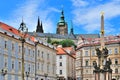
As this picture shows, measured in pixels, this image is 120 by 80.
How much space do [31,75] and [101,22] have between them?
1471 cm

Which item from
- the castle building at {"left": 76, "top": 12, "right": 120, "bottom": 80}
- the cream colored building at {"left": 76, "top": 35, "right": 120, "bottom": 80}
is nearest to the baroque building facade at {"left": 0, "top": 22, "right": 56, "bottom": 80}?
the castle building at {"left": 76, "top": 12, "right": 120, "bottom": 80}

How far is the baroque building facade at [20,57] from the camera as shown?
4928 centimetres

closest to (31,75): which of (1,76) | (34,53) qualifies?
(34,53)

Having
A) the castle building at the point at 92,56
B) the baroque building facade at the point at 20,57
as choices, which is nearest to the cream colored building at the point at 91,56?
the castle building at the point at 92,56

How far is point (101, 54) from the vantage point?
5194 cm

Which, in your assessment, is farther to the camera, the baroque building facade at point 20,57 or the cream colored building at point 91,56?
the cream colored building at point 91,56

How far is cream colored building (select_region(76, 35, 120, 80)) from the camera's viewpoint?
81.8m

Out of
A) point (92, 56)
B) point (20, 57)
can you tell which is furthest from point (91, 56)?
point (20, 57)

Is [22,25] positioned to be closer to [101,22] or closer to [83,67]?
[101,22]

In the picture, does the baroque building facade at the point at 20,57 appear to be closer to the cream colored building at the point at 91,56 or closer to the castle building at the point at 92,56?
the castle building at the point at 92,56

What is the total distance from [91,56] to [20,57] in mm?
33961

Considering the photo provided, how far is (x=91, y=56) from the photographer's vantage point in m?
86.1

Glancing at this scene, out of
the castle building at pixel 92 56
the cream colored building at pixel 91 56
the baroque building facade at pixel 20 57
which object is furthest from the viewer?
the cream colored building at pixel 91 56

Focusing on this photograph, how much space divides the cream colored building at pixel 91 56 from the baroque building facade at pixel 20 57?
1734 centimetres
